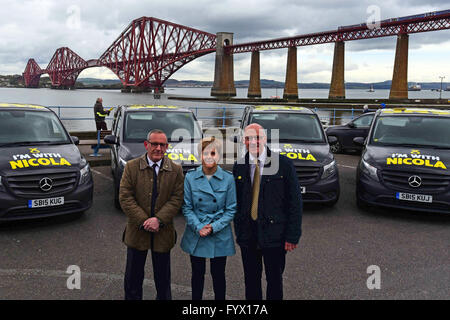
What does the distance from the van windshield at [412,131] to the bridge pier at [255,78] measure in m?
84.6

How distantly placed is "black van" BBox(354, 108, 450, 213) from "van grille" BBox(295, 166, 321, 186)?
728 mm

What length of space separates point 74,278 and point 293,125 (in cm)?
514

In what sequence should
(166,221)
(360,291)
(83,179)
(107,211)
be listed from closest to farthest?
(166,221) → (360,291) → (83,179) → (107,211)

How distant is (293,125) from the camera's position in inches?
305

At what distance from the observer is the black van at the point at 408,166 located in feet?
19.0

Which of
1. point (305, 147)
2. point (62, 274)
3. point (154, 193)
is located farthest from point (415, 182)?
point (62, 274)

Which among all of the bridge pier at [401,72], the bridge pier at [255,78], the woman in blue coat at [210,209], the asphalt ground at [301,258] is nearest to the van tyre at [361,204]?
the asphalt ground at [301,258]

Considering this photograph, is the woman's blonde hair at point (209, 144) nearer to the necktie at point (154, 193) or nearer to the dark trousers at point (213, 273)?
the necktie at point (154, 193)

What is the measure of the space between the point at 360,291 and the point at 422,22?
228 feet

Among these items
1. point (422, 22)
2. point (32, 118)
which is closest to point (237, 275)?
point (32, 118)

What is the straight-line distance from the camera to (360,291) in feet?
12.1

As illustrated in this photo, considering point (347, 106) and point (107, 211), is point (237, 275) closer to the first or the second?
point (107, 211)

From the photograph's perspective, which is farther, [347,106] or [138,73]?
[138,73]

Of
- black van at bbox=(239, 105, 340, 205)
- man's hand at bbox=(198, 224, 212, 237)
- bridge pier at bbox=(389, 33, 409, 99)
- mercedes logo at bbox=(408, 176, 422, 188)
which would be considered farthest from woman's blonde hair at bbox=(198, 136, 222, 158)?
bridge pier at bbox=(389, 33, 409, 99)
